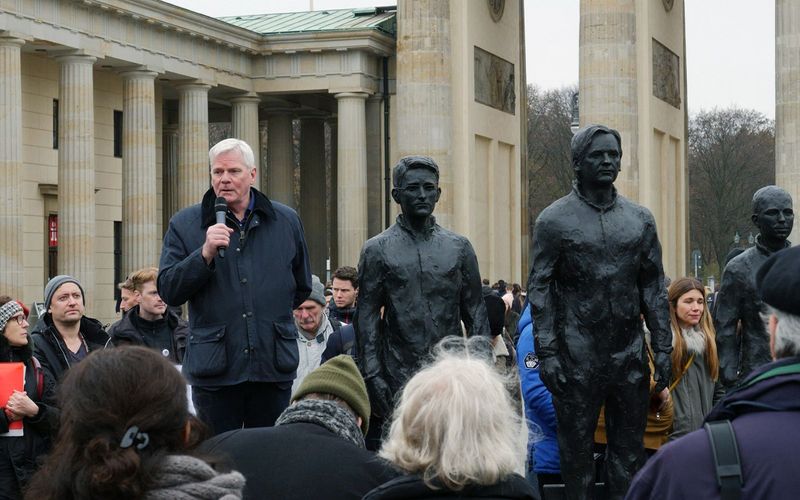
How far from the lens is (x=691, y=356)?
1071 cm

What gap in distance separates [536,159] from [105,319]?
2160 inches

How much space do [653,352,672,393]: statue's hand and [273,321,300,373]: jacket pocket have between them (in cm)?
256

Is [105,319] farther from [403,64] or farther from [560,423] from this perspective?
[560,423]

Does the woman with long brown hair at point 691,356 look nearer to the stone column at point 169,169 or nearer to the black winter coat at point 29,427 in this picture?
the black winter coat at point 29,427

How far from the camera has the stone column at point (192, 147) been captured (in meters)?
45.3

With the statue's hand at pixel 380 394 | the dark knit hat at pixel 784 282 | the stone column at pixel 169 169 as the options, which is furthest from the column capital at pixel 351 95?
the dark knit hat at pixel 784 282

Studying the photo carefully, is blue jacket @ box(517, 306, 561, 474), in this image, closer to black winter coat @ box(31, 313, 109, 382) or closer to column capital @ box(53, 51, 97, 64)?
black winter coat @ box(31, 313, 109, 382)

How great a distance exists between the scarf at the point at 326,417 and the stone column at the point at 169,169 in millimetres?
42857

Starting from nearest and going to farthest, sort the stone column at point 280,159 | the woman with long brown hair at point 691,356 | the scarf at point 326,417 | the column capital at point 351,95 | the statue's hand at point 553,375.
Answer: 1. the scarf at point 326,417
2. the statue's hand at point 553,375
3. the woman with long brown hair at point 691,356
4. the column capital at point 351,95
5. the stone column at point 280,159

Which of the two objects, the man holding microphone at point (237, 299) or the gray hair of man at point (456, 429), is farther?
the man holding microphone at point (237, 299)

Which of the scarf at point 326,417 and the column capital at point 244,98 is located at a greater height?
the column capital at point 244,98

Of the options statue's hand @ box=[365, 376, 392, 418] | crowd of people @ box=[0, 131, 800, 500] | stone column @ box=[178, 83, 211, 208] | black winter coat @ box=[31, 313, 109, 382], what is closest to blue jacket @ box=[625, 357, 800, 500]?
crowd of people @ box=[0, 131, 800, 500]

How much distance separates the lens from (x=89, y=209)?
39.3 meters

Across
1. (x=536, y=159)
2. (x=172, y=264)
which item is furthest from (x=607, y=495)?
(x=536, y=159)
